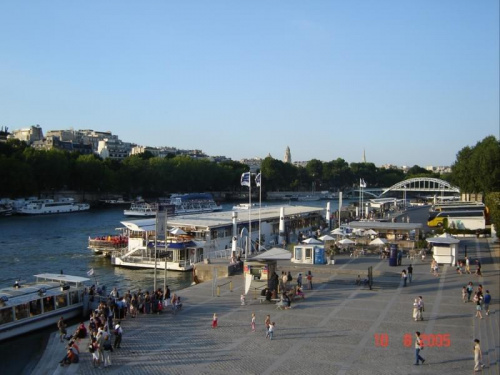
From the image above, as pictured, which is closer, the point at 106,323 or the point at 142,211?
the point at 106,323

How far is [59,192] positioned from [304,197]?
264ft

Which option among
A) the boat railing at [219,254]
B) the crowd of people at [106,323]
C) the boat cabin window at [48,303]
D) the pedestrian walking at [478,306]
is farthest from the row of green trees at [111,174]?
the pedestrian walking at [478,306]

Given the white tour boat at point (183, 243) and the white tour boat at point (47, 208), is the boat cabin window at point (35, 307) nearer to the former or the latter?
the white tour boat at point (183, 243)

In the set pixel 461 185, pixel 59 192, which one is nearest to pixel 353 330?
pixel 461 185

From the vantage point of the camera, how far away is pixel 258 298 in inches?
1055

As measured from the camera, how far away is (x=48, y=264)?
1758 inches

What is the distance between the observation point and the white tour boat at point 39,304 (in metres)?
24.4

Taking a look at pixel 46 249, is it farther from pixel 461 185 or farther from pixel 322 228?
pixel 461 185

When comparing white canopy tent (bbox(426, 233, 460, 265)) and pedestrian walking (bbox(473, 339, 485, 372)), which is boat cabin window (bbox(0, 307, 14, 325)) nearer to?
pedestrian walking (bbox(473, 339, 485, 372))

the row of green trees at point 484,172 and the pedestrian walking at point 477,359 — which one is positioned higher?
the row of green trees at point 484,172
